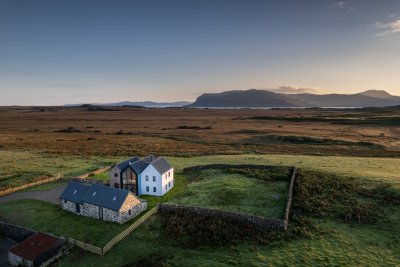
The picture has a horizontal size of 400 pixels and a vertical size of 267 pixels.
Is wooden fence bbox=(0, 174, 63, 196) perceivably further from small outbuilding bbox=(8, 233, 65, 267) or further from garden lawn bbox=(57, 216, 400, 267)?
garden lawn bbox=(57, 216, 400, 267)

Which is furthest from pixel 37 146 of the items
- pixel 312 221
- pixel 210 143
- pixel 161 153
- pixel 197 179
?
pixel 312 221

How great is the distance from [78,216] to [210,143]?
6480 centimetres

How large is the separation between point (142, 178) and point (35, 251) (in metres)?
19.3

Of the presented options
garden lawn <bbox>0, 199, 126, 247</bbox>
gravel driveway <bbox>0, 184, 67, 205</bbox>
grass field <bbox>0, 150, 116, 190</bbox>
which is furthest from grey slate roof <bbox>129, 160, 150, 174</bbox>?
grass field <bbox>0, 150, 116, 190</bbox>

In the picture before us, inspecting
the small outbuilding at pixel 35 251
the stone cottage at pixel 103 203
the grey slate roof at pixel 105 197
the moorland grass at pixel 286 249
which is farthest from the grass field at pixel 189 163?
the small outbuilding at pixel 35 251

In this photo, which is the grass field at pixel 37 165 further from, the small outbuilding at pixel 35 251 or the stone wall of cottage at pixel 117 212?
the small outbuilding at pixel 35 251

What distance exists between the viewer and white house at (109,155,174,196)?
47.2 m

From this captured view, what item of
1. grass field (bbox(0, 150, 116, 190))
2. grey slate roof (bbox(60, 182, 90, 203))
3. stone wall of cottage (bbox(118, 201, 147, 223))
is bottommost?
stone wall of cottage (bbox(118, 201, 147, 223))

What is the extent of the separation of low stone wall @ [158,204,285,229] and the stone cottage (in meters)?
3.71

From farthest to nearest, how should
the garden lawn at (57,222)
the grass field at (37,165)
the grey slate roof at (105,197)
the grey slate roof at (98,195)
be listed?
the grass field at (37,165) < the grey slate roof at (98,195) < the grey slate roof at (105,197) < the garden lawn at (57,222)

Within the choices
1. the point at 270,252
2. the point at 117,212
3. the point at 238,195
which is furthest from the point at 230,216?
the point at 117,212

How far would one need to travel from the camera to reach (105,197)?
130ft

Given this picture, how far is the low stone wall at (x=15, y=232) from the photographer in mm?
35969

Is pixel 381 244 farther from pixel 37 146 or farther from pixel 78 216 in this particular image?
pixel 37 146
